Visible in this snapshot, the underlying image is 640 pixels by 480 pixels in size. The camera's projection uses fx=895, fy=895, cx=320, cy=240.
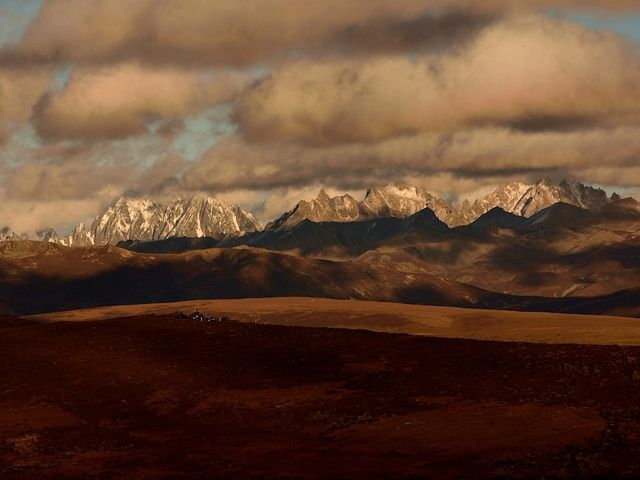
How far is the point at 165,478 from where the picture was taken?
141 ft

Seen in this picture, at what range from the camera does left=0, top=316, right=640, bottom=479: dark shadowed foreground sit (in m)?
45.3

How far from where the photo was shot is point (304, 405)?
62.0 meters

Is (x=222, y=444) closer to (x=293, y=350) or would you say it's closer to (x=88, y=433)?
(x=88, y=433)

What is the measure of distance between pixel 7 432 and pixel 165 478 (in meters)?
18.8

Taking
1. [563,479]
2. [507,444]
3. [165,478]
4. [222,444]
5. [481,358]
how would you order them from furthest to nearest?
1. [481,358]
2. [222,444]
3. [507,444]
4. [165,478]
5. [563,479]

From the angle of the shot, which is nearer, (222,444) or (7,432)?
(222,444)

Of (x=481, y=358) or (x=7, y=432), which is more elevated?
(x=481, y=358)

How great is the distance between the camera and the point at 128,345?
84.8 metres

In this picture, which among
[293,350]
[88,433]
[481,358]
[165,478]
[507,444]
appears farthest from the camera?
[293,350]

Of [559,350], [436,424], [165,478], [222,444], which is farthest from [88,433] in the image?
[559,350]

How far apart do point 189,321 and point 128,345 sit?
1183 centimetres

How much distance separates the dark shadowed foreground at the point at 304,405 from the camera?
4534 centimetres

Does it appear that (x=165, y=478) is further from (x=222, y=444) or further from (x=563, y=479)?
(x=563, y=479)

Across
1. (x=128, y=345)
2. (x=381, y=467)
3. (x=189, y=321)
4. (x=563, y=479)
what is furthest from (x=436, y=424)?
(x=189, y=321)
